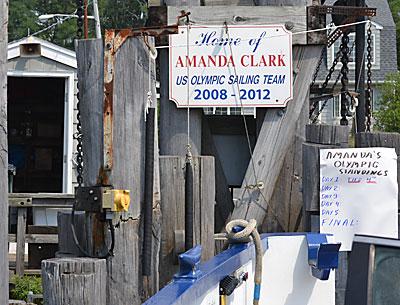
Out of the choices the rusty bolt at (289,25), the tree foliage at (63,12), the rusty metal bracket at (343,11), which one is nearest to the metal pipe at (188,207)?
the rusty bolt at (289,25)

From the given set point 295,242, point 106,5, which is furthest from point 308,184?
point 106,5

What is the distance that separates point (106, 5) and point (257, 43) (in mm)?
51710

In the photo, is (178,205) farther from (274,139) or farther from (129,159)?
(274,139)

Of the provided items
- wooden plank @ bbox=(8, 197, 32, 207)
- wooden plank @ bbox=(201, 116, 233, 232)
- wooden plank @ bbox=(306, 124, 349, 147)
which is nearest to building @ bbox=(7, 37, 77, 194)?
wooden plank @ bbox=(8, 197, 32, 207)

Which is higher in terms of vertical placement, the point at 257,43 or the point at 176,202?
the point at 257,43

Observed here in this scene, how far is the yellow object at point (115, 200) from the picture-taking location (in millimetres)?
4344

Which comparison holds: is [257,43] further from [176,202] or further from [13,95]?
[13,95]

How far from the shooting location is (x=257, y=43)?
5.88m

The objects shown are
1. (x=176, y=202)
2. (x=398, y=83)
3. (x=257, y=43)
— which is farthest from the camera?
(x=398, y=83)

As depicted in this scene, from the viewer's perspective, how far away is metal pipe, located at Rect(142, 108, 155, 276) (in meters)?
4.57

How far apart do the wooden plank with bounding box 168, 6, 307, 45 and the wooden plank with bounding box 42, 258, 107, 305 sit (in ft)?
8.13

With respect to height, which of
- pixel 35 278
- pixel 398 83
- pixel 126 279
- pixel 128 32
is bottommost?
pixel 35 278

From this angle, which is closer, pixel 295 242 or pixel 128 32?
pixel 128 32

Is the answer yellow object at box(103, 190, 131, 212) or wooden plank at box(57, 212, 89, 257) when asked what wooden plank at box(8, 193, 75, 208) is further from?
yellow object at box(103, 190, 131, 212)
